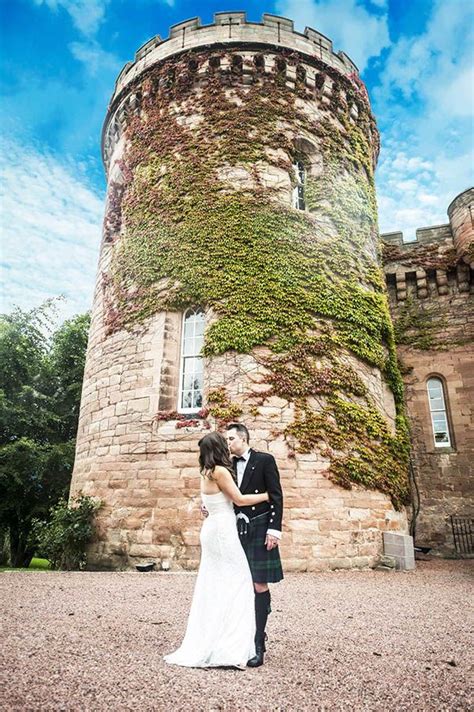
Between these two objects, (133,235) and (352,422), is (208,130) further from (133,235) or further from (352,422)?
(352,422)

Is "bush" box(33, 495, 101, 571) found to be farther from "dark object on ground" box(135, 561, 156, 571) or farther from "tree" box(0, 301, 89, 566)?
"tree" box(0, 301, 89, 566)

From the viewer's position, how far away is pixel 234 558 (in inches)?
136

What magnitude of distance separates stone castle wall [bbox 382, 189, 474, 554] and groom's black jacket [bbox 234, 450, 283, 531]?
10037 mm

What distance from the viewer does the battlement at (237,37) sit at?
39.4 ft

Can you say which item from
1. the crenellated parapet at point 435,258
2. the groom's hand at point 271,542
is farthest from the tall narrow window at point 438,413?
the groom's hand at point 271,542

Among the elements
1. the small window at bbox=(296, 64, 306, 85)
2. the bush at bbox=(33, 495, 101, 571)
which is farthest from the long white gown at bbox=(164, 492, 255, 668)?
the small window at bbox=(296, 64, 306, 85)

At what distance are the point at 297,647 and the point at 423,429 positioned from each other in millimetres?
10245

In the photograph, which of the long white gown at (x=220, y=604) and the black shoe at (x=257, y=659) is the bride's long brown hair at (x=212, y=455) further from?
the black shoe at (x=257, y=659)

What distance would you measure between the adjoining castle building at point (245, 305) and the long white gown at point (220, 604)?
193 inches

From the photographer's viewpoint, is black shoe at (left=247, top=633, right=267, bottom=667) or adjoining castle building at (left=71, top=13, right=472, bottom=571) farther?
adjoining castle building at (left=71, top=13, right=472, bottom=571)

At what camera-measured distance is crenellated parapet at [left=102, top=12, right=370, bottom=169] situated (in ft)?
38.7

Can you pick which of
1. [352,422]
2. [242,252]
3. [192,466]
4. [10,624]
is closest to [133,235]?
[242,252]

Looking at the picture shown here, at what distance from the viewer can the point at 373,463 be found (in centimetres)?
927

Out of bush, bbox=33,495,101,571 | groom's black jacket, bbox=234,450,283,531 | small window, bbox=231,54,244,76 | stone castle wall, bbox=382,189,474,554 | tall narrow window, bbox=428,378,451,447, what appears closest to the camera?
groom's black jacket, bbox=234,450,283,531
